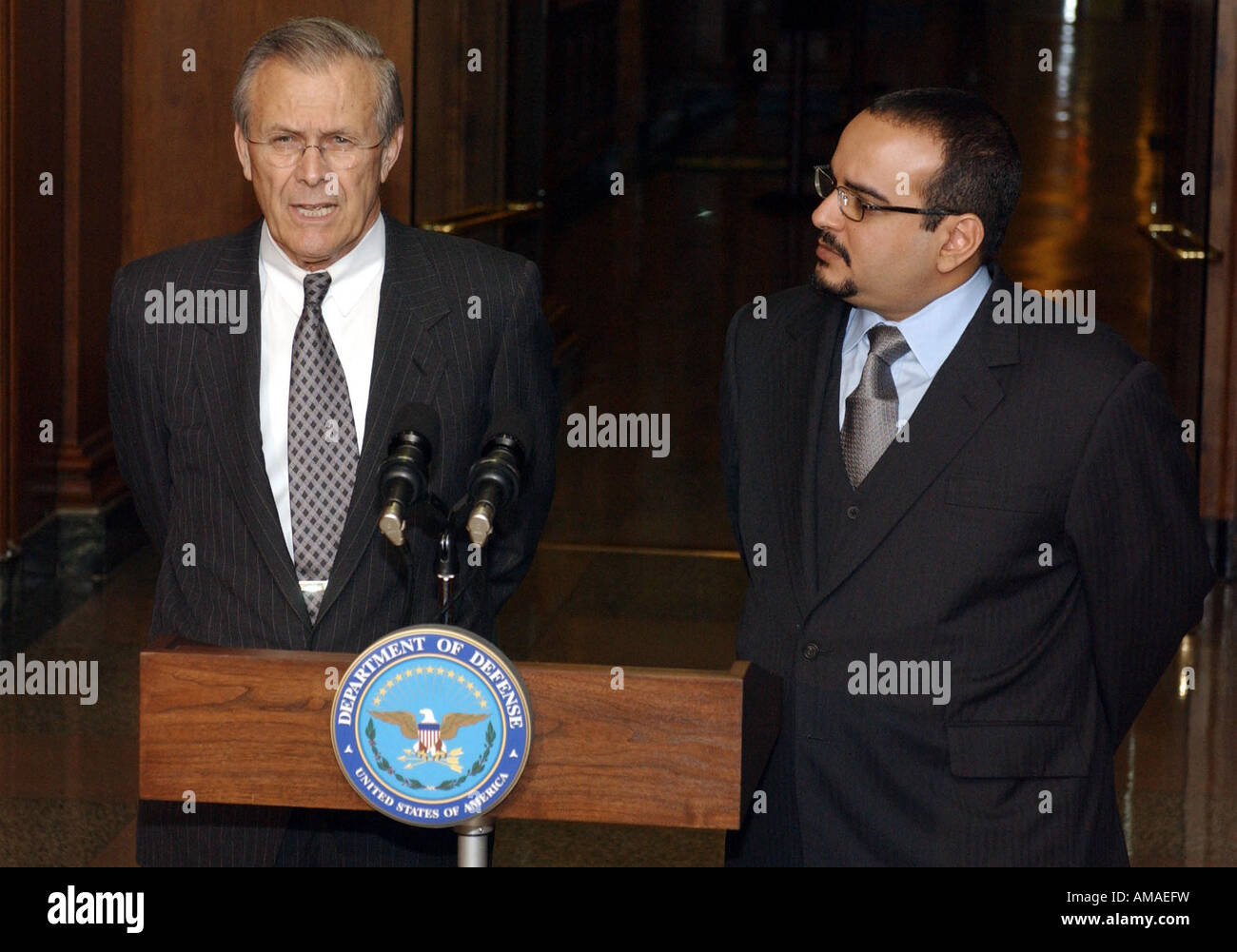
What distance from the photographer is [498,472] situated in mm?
2051

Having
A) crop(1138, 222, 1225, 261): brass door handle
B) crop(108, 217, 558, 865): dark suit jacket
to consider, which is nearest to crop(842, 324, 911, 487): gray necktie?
crop(108, 217, 558, 865): dark suit jacket

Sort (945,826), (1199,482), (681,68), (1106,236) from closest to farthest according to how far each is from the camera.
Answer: (945,826)
(1199,482)
(1106,236)
(681,68)

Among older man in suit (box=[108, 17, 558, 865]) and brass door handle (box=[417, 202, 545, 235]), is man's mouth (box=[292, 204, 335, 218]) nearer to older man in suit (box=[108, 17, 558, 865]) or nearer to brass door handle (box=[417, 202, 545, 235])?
older man in suit (box=[108, 17, 558, 865])

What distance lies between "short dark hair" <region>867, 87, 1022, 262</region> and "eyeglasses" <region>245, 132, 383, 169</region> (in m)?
0.77

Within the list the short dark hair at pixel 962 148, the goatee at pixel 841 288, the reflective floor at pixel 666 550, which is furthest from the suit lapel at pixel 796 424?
the reflective floor at pixel 666 550

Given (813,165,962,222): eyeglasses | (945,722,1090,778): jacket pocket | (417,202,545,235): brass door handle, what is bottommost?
(945,722,1090,778): jacket pocket

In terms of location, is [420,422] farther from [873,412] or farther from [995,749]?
[995,749]

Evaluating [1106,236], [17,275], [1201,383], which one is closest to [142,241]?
[17,275]

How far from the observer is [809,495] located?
105 inches

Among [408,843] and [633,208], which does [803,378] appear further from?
[633,208]

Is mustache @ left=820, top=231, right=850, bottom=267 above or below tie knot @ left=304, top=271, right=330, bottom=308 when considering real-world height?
above

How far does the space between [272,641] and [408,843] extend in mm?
361

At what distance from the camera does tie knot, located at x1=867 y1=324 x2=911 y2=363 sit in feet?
8.86

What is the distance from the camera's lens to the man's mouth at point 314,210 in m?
2.72
